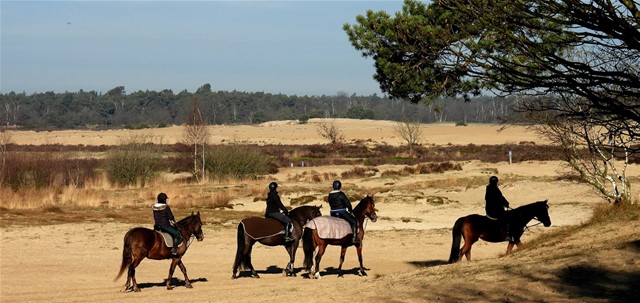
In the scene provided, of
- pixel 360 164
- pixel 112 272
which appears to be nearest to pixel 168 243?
pixel 112 272

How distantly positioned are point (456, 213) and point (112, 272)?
751 inches

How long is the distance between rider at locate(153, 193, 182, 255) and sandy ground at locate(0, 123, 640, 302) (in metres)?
1.18

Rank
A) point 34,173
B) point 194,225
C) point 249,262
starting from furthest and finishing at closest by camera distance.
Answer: point 34,173
point 249,262
point 194,225

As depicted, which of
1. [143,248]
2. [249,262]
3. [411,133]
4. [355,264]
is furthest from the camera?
[411,133]

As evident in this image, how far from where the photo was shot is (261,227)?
21844 mm

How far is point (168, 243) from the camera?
774 inches

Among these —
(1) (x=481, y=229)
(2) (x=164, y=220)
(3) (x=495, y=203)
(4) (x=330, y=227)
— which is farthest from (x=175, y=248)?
(3) (x=495, y=203)

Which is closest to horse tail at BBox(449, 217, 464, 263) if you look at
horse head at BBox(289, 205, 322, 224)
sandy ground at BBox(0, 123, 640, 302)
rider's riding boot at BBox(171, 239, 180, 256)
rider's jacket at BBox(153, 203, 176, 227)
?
sandy ground at BBox(0, 123, 640, 302)

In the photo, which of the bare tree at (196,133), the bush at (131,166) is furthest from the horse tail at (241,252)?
the bare tree at (196,133)

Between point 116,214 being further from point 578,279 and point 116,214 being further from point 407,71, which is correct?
point 578,279

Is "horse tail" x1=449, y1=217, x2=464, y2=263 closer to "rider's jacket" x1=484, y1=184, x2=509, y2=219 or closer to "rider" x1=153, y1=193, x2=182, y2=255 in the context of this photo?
"rider's jacket" x1=484, y1=184, x2=509, y2=219

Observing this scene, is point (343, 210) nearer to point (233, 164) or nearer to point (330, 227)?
point (330, 227)

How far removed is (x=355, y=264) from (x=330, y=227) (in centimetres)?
414

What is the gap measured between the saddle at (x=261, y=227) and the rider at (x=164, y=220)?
228cm
